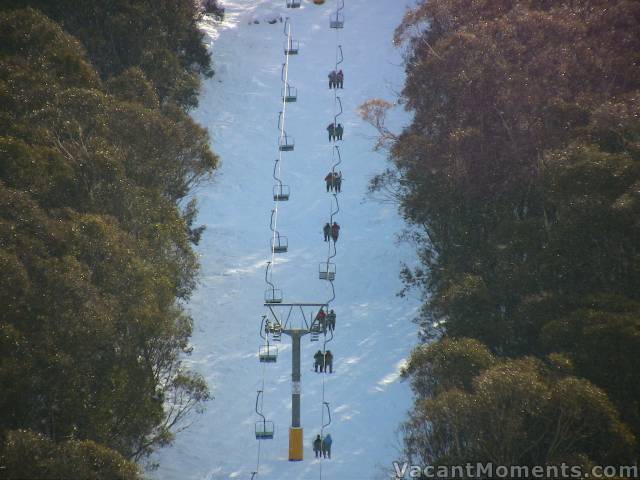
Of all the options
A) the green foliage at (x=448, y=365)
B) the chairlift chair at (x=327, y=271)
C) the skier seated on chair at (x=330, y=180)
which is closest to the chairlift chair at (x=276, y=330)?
the chairlift chair at (x=327, y=271)

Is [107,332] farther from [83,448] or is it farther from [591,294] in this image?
[591,294]

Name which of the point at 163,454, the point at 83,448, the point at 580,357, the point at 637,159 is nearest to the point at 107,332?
the point at 83,448

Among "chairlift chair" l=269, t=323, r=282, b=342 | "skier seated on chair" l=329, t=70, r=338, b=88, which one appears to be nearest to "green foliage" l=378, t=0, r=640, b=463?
"chairlift chair" l=269, t=323, r=282, b=342

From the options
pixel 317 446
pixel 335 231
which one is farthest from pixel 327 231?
pixel 317 446

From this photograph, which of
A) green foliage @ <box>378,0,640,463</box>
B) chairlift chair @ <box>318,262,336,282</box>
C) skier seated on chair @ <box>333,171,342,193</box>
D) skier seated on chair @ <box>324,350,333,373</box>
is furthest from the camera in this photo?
skier seated on chair @ <box>333,171,342,193</box>

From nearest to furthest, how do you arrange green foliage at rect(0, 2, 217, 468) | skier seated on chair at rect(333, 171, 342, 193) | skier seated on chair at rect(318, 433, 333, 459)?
green foliage at rect(0, 2, 217, 468), skier seated on chair at rect(318, 433, 333, 459), skier seated on chair at rect(333, 171, 342, 193)

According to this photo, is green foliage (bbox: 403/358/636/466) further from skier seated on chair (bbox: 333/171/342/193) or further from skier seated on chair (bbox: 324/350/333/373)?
skier seated on chair (bbox: 333/171/342/193)
